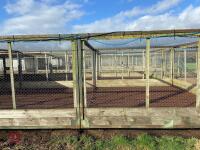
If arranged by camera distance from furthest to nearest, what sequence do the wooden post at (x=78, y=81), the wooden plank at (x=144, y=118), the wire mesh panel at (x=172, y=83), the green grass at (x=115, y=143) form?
the wire mesh panel at (x=172, y=83) → the wooden post at (x=78, y=81) → the wooden plank at (x=144, y=118) → the green grass at (x=115, y=143)

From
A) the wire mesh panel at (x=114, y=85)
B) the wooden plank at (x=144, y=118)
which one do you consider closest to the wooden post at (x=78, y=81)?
the wooden plank at (x=144, y=118)

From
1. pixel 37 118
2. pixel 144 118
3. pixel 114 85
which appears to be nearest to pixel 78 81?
pixel 37 118

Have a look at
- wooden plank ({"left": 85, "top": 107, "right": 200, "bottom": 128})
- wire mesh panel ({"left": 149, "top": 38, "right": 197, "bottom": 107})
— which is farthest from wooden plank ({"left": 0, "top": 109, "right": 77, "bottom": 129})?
wire mesh panel ({"left": 149, "top": 38, "right": 197, "bottom": 107})

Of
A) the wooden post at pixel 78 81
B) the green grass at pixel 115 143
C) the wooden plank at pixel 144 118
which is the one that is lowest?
the green grass at pixel 115 143

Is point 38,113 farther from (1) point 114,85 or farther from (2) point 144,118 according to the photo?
(1) point 114,85

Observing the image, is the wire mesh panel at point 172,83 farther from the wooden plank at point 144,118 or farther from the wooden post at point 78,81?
the wooden post at point 78,81

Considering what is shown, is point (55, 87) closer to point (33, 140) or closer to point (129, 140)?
point (33, 140)

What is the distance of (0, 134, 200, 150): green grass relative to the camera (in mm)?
6012

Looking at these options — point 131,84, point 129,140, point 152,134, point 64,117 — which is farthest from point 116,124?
point 131,84

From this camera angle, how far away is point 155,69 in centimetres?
1802

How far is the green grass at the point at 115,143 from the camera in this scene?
6.01m

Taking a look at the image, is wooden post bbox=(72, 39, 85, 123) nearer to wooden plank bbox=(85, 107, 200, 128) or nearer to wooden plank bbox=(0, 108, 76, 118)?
wooden plank bbox=(0, 108, 76, 118)

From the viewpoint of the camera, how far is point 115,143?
6277 mm

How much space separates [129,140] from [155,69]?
40.3 feet
